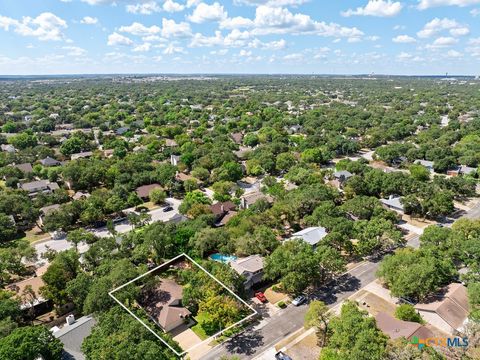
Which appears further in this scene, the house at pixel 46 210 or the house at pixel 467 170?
the house at pixel 467 170

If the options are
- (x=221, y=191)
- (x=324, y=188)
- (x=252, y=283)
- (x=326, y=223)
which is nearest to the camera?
(x=252, y=283)

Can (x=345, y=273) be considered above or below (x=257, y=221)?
below

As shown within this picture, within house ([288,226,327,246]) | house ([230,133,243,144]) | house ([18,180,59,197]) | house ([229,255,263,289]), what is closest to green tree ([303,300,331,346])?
house ([229,255,263,289])

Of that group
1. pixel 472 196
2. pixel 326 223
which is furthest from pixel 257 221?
pixel 472 196

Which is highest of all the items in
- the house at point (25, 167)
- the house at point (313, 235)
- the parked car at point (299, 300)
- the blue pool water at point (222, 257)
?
the house at point (25, 167)

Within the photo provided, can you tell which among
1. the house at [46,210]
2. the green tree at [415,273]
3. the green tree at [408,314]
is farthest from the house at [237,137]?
the green tree at [408,314]

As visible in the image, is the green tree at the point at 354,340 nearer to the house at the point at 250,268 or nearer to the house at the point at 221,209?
the house at the point at 250,268

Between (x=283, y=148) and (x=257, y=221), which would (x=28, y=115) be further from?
(x=257, y=221)

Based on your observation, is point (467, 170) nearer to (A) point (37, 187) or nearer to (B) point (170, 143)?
(B) point (170, 143)
